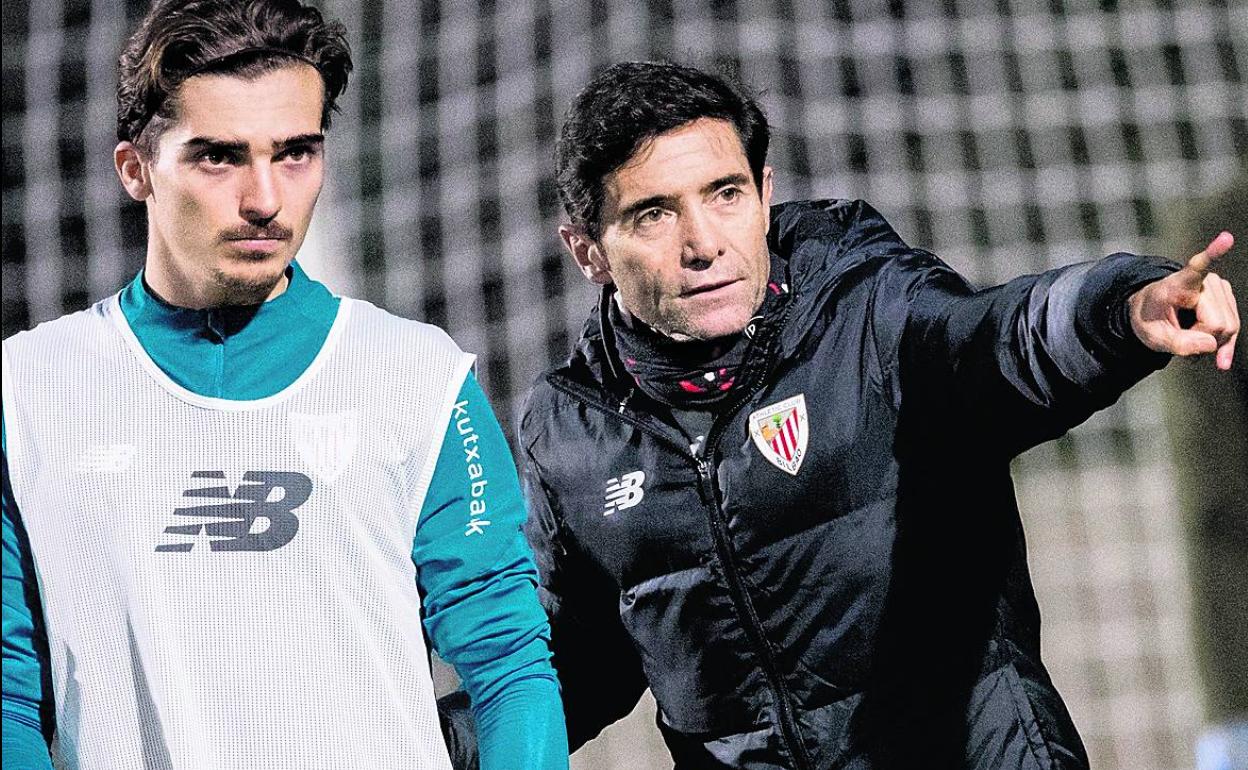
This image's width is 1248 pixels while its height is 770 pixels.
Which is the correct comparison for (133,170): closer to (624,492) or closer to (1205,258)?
(624,492)

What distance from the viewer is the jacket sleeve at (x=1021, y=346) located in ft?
5.52

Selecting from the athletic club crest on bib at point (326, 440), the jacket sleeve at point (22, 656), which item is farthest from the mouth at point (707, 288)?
the jacket sleeve at point (22, 656)

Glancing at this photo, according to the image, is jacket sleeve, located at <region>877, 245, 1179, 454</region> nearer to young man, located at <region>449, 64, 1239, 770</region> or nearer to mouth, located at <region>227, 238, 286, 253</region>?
young man, located at <region>449, 64, 1239, 770</region>

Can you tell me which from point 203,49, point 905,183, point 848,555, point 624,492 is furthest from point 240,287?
point 905,183

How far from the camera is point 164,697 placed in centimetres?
165

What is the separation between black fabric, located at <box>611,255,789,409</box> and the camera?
2012mm

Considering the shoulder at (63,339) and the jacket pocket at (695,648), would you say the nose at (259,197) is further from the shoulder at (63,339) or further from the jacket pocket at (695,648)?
the jacket pocket at (695,648)

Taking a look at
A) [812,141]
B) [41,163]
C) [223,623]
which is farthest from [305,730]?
[812,141]

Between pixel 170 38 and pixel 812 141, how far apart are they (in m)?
1.81

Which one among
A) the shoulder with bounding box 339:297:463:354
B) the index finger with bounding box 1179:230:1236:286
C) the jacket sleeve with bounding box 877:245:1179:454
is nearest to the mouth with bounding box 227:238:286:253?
the shoulder with bounding box 339:297:463:354

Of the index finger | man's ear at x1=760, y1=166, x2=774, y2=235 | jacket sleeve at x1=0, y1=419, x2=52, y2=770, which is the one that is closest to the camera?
the index finger

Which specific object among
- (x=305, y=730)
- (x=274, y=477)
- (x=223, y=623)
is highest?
(x=274, y=477)

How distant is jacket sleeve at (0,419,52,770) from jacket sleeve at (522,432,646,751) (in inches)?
24.0

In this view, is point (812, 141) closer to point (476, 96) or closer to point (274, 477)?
point (476, 96)
